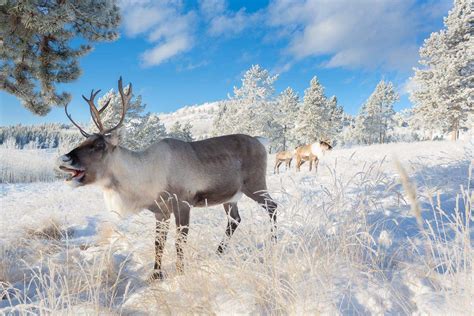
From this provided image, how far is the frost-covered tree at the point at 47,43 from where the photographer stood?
13.2 feet

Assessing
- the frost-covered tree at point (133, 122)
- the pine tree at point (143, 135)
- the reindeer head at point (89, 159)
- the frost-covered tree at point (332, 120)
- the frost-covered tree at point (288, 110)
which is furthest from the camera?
the frost-covered tree at point (288, 110)

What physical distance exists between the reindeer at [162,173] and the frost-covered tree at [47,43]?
55.8 inches

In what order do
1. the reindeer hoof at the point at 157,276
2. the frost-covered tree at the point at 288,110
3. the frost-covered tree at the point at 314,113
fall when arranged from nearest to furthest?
the reindeer hoof at the point at 157,276 → the frost-covered tree at the point at 314,113 → the frost-covered tree at the point at 288,110

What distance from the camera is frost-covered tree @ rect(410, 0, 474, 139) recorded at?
75.4 ft

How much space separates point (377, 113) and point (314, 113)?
52.4 feet

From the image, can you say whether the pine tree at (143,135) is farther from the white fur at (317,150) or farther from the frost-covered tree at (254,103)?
the white fur at (317,150)

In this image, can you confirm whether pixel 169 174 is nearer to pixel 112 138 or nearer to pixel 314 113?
pixel 112 138

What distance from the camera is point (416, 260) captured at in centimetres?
229

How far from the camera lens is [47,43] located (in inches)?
203

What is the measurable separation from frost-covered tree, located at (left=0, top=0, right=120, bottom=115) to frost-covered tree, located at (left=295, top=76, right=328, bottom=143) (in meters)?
31.1

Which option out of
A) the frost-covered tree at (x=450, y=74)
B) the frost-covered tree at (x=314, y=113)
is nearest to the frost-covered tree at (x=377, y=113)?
the frost-covered tree at (x=314, y=113)

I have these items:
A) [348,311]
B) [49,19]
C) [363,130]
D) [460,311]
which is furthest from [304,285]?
[363,130]

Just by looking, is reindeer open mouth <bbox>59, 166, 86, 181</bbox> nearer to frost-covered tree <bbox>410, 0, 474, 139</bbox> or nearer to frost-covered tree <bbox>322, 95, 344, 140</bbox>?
frost-covered tree <bbox>410, 0, 474, 139</bbox>

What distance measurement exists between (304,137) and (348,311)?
1417 inches
